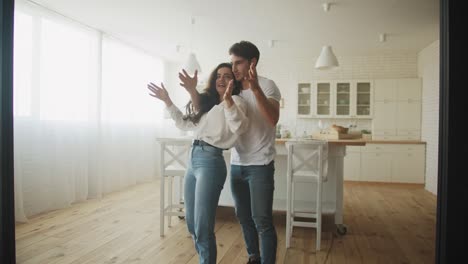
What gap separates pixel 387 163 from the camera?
6.05 m

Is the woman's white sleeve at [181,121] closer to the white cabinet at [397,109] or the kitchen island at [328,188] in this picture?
the kitchen island at [328,188]

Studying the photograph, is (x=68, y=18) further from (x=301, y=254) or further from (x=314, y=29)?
(x=301, y=254)

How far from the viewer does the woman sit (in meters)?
1.72

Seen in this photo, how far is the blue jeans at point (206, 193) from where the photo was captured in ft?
5.66

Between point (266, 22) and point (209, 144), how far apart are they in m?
3.17

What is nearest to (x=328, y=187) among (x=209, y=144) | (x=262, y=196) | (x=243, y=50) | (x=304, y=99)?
(x=262, y=196)

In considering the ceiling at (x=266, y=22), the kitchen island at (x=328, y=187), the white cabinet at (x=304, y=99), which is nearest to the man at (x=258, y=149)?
the kitchen island at (x=328, y=187)

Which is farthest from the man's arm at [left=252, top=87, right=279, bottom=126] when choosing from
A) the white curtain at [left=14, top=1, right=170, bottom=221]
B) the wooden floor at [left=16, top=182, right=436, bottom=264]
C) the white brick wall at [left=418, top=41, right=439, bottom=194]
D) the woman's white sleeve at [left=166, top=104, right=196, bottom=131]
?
the white brick wall at [left=418, top=41, right=439, bottom=194]

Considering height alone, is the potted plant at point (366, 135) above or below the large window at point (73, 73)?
below

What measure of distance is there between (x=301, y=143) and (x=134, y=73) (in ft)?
13.1

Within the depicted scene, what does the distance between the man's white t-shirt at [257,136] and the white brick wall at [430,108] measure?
14.8 feet

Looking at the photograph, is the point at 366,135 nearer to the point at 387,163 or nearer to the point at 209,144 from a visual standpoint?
the point at 387,163

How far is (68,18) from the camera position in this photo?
4297mm

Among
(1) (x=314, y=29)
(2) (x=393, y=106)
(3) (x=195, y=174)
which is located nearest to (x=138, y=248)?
(3) (x=195, y=174)
